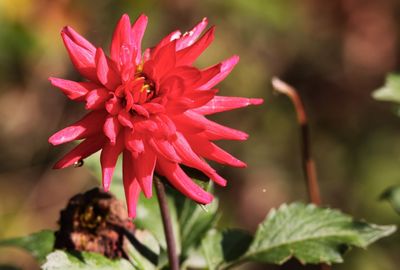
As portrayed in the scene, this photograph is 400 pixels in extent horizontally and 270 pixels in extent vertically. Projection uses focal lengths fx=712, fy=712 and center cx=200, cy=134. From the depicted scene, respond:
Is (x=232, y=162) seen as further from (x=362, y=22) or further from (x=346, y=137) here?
(x=362, y=22)

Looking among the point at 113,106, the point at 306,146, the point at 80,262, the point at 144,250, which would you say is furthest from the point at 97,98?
the point at 306,146

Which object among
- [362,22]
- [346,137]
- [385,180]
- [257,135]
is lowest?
[385,180]

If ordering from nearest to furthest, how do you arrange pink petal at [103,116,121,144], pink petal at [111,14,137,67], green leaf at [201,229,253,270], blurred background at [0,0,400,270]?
pink petal at [103,116,121,144], pink petal at [111,14,137,67], green leaf at [201,229,253,270], blurred background at [0,0,400,270]

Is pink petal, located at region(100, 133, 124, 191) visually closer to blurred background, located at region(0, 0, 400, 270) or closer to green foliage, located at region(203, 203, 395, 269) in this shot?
green foliage, located at region(203, 203, 395, 269)

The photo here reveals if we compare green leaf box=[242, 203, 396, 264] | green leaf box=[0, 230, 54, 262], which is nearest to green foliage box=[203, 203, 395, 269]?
green leaf box=[242, 203, 396, 264]

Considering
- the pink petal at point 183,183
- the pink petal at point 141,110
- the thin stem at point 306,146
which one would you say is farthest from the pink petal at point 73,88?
the thin stem at point 306,146

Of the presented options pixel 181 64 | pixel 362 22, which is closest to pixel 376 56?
pixel 362 22
